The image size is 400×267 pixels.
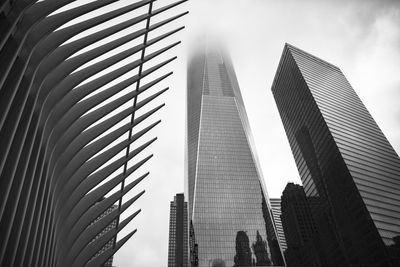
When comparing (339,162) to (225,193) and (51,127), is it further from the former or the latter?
(51,127)

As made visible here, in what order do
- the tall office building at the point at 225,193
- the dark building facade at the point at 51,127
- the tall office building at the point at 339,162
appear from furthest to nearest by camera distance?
1. the tall office building at the point at 225,193
2. the tall office building at the point at 339,162
3. the dark building facade at the point at 51,127

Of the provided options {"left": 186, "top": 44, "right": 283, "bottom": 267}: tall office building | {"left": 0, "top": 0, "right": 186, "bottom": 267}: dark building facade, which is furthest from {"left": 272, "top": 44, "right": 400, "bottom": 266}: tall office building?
{"left": 0, "top": 0, "right": 186, "bottom": 267}: dark building facade

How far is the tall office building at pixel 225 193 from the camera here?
116 metres

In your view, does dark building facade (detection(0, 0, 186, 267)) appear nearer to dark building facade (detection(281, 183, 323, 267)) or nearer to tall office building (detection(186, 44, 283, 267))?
tall office building (detection(186, 44, 283, 267))

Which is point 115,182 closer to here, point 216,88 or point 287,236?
point 216,88

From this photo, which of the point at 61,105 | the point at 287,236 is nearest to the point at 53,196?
the point at 61,105

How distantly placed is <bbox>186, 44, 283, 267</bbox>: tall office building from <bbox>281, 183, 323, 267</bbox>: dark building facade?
27604mm

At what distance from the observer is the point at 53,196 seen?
9.60 m

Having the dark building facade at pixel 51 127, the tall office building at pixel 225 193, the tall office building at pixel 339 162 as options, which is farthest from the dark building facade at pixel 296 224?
the dark building facade at pixel 51 127

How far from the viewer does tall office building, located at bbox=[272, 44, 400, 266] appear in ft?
299

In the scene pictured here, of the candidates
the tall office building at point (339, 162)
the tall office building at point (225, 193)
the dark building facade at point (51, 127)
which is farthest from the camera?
the tall office building at point (225, 193)

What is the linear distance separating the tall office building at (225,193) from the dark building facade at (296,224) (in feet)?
90.6

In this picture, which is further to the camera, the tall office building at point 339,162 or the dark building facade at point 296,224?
the dark building facade at point 296,224

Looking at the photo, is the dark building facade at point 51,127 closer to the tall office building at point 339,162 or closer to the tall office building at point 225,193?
the tall office building at point 339,162
